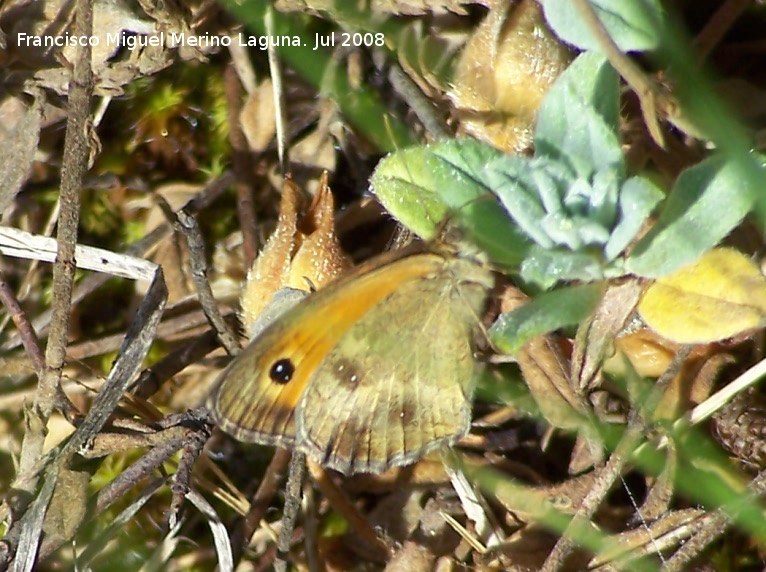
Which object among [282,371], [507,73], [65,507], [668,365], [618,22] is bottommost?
[65,507]

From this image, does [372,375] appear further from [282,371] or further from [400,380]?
[282,371]

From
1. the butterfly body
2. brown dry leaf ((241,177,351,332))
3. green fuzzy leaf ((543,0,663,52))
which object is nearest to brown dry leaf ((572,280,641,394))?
the butterfly body

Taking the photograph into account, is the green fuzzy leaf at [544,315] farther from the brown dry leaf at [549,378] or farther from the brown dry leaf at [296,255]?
the brown dry leaf at [296,255]

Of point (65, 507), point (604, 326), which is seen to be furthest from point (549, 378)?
point (65, 507)

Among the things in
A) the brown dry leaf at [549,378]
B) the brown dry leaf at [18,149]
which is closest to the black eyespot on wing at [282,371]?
the brown dry leaf at [549,378]

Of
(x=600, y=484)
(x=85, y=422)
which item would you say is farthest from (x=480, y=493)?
(x=85, y=422)

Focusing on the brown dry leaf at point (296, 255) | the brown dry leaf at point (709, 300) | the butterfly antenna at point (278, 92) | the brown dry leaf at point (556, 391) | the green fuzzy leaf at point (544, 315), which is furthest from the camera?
the butterfly antenna at point (278, 92)

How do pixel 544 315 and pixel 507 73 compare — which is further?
pixel 507 73
